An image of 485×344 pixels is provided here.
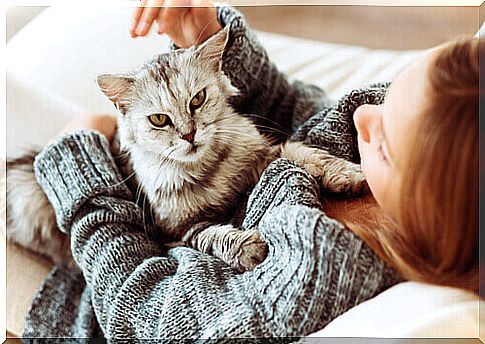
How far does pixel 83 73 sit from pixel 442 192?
0.37 m

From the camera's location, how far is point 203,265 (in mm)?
581

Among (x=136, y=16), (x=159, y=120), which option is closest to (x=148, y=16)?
(x=136, y=16)

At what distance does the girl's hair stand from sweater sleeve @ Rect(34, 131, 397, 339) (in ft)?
0.09

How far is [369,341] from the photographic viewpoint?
0.53 metres

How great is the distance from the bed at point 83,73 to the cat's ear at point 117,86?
0.02m

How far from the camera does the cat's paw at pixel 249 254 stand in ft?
1.88

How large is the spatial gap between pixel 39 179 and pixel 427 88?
0.40m

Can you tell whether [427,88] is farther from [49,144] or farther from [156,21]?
[49,144]

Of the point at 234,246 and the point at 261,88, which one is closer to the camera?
the point at 234,246

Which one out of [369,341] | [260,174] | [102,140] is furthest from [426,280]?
[102,140]

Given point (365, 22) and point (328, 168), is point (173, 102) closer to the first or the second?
point (328, 168)

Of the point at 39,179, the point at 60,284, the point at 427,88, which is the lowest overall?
the point at 60,284

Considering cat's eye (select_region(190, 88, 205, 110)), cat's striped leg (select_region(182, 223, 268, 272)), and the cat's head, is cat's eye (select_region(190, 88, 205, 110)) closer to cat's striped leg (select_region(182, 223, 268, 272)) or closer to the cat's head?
the cat's head

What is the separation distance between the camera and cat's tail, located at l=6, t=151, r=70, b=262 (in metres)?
0.70
